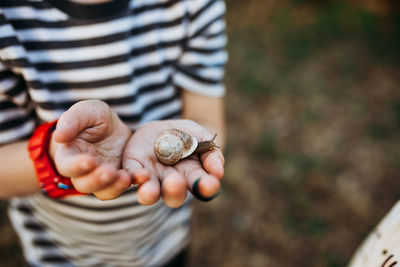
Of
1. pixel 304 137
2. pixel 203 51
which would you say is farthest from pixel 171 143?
pixel 304 137

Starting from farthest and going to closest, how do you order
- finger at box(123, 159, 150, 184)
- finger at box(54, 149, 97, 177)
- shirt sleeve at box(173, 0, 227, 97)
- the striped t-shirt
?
shirt sleeve at box(173, 0, 227, 97)
the striped t-shirt
finger at box(123, 159, 150, 184)
finger at box(54, 149, 97, 177)

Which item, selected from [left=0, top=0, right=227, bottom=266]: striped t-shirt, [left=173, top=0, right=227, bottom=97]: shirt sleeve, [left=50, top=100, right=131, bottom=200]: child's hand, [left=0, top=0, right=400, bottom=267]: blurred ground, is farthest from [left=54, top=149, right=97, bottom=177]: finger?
[left=0, top=0, right=400, bottom=267]: blurred ground

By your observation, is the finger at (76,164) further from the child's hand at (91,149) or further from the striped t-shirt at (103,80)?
the striped t-shirt at (103,80)

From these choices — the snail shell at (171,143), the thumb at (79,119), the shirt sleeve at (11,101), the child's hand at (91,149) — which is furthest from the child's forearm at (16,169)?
the snail shell at (171,143)

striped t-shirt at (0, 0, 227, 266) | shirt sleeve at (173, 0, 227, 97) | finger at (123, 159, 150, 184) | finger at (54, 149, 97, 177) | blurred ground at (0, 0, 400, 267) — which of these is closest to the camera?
finger at (54, 149, 97, 177)

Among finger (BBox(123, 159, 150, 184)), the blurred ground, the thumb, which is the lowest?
the blurred ground

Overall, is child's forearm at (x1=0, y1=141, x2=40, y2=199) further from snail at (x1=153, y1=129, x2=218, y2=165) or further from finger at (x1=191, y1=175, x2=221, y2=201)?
finger at (x1=191, y1=175, x2=221, y2=201)
